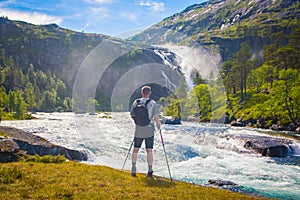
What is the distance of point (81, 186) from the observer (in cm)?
1056

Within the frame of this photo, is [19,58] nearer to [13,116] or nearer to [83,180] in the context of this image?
[13,116]

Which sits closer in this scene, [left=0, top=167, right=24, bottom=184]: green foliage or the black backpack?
[left=0, top=167, right=24, bottom=184]: green foliage

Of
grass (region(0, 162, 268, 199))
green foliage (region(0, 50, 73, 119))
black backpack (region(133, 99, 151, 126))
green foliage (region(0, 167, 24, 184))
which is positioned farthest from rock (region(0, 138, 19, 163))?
green foliage (region(0, 50, 73, 119))

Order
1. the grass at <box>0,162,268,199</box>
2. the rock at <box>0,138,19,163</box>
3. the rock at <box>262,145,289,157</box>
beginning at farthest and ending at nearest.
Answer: the rock at <box>262,145,289,157</box>
the rock at <box>0,138,19,163</box>
the grass at <box>0,162,268,199</box>

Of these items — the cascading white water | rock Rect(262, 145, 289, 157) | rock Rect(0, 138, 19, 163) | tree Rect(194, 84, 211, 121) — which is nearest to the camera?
rock Rect(0, 138, 19, 163)

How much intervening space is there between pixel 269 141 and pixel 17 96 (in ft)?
251

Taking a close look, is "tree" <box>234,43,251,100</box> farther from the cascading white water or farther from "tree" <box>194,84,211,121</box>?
the cascading white water

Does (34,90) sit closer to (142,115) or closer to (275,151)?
(275,151)

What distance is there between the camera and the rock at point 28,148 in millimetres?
16188

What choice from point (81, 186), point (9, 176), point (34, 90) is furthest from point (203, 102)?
point (34, 90)

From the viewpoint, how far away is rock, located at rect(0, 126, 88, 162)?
53.1 ft

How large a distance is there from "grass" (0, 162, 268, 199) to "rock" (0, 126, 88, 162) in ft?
10.7

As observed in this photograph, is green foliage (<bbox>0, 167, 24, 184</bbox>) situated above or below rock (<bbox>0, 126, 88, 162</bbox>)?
above

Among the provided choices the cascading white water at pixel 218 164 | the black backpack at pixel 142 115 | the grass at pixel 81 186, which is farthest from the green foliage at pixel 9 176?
the cascading white water at pixel 218 164
